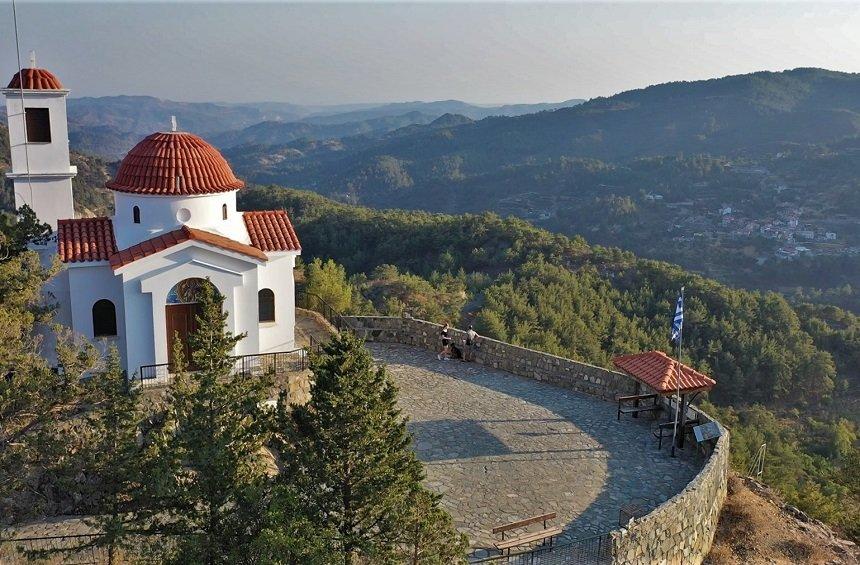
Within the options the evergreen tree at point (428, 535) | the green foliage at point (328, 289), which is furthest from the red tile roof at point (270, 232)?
the evergreen tree at point (428, 535)

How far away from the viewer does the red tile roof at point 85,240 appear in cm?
1555

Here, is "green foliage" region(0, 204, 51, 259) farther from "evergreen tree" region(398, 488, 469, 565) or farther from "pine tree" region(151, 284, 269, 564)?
"evergreen tree" region(398, 488, 469, 565)

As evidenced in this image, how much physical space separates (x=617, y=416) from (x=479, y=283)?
86.8ft

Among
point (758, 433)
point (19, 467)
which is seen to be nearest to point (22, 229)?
point (19, 467)

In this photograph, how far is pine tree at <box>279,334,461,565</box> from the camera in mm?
8602

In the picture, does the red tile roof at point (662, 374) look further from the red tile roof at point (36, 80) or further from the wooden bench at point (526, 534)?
the red tile roof at point (36, 80)

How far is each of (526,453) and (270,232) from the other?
8.47m

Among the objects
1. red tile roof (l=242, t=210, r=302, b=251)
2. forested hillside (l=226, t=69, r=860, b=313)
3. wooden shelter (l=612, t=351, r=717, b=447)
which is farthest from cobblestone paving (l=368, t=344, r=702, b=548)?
forested hillside (l=226, t=69, r=860, b=313)

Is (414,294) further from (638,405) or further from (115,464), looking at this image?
(115,464)

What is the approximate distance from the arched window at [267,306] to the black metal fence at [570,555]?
9.37 meters

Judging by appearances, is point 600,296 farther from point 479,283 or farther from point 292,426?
point 292,426

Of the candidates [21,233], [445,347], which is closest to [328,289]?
[445,347]

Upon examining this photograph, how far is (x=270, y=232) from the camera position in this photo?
58.8ft

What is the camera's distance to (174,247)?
14922 millimetres
